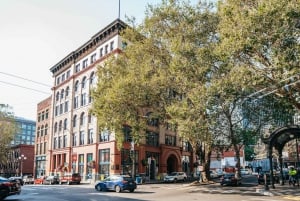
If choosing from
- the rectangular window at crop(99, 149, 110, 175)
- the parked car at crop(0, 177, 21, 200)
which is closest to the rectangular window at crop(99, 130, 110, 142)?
the rectangular window at crop(99, 149, 110, 175)

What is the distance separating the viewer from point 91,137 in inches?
2098

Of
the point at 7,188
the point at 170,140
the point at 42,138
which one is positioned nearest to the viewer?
the point at 7,188

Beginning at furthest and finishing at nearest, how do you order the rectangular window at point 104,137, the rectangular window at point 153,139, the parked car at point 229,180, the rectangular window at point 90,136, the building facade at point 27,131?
the building facade at point 27,131
the rectangular window at point 153,139
the rectangular window at point 90,136
the rectangular window at point 104,137
the parked car at point 229,180

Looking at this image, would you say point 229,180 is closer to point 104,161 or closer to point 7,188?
point 7,188

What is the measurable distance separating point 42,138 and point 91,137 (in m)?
24.3

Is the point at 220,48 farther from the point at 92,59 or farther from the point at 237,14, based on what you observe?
the point at 92,59

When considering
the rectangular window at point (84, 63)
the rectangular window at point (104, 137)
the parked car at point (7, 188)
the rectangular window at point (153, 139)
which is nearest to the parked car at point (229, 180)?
the parked car at point (7, 188)

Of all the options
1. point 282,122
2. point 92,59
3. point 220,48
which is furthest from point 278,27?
point 92,59

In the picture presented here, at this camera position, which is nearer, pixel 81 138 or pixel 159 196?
pixel 159 196

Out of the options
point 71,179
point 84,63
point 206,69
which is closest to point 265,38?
point 206,69

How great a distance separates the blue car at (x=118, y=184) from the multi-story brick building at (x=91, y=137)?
17.5m

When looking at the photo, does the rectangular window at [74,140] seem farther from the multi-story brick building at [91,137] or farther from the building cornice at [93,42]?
the building cornice at [93,42]

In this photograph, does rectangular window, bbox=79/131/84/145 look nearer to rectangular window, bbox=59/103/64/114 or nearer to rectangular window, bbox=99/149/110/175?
rectangular window, bbox=99/149/110/175

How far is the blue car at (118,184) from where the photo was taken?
26.0 metres
